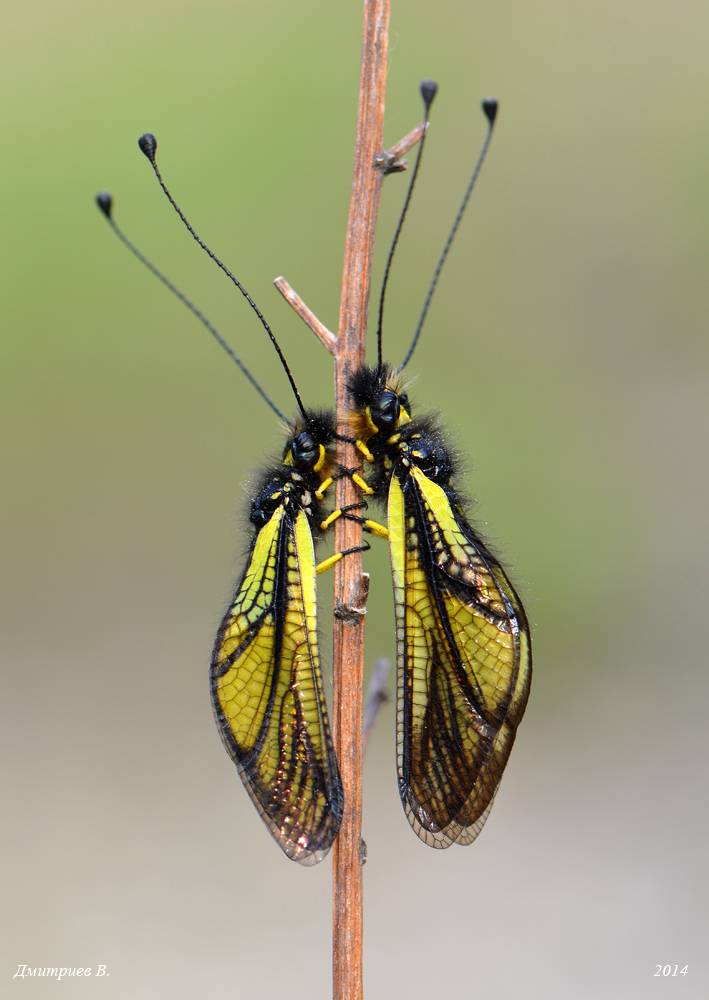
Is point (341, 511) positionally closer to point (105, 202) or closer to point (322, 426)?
point (322, 426)

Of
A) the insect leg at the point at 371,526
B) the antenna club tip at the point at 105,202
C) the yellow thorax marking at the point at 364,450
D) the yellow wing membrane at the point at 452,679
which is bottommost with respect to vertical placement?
the yellow wing membrane at the point at 452,679

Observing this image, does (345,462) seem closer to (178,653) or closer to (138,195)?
(178,653)

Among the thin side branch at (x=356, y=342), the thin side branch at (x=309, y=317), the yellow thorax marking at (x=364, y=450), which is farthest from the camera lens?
the yellow thorax marking at (x=364, y=450)

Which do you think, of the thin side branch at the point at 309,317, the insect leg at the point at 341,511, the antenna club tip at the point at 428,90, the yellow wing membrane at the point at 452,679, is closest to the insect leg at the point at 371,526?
the insect leg at the point at 341,511

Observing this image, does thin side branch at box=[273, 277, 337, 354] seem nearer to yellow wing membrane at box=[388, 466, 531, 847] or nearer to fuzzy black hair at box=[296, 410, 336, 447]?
fuzzy black hair at box=[296, 410, 336, 447]

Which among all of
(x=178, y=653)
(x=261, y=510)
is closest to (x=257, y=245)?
(x=178, y=653)

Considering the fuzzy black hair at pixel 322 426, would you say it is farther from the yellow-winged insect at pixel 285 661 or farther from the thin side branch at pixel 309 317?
the thin side branch at pixel 309 317

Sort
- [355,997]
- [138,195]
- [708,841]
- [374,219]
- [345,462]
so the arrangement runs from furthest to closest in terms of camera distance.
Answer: [138,195]
[708,841]
[345,462]
[374,219]
[355,997]

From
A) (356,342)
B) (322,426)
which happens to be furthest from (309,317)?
(322,426)
